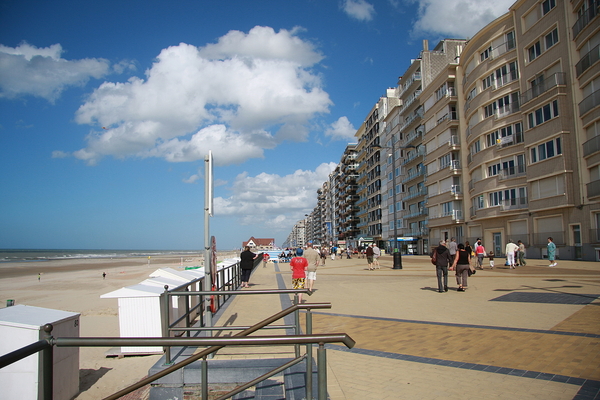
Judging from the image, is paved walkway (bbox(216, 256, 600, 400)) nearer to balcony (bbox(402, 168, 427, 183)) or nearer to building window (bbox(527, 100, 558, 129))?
building window (bbox(527, 100, 558, 129))

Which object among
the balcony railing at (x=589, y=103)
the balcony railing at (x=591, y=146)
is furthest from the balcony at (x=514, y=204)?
the balcony railing at (x=589, y=103)

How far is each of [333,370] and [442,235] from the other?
48.7 m

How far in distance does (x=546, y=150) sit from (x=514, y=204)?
5.99m

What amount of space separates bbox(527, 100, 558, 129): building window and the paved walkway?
23364mm

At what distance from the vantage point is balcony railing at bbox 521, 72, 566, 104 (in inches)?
1176

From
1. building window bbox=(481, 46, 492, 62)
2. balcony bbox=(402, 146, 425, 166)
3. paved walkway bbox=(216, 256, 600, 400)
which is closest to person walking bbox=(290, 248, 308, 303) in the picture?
paved walkway bbox=(216, 256, 600, 400)

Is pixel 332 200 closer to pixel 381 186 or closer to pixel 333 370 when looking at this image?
pixel 381 186

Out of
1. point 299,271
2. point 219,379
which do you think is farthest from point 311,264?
point 219,379

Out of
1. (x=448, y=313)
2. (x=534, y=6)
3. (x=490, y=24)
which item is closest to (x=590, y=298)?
(x=448, y=313)

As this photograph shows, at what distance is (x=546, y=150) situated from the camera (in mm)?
31547

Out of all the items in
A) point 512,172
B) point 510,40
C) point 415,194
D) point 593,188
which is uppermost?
point 510,40

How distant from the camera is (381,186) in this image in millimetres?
77062

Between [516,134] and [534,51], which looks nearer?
[534,51]

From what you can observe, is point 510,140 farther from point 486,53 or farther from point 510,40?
point 486,53
